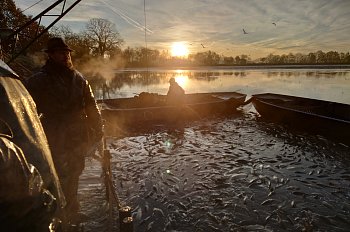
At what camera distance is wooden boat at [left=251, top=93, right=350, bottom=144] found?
389 inches

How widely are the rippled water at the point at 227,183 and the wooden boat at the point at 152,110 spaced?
1.90m

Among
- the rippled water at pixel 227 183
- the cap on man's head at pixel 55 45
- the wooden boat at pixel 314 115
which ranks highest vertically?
the cap on man's head at pixel 55 45

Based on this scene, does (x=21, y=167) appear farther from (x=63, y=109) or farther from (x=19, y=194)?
(x=63, y=109)

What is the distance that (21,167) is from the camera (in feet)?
4.33

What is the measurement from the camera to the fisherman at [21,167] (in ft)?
4.15

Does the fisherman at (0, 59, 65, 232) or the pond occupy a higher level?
the fisherman at (0, 59, 65, 232)

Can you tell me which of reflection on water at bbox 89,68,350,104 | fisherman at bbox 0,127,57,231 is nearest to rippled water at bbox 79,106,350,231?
fisherman at bbox 0,127,57,231

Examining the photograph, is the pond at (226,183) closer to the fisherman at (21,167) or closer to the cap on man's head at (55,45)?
the cap on man's head at (55,45)

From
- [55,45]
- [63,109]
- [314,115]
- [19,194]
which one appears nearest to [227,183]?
[63,109]

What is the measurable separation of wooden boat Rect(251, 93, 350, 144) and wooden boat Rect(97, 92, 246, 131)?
8.52ft

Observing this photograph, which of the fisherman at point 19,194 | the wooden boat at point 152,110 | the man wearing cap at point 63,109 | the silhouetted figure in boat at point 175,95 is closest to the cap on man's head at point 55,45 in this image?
the man wearing cap at point 63,109

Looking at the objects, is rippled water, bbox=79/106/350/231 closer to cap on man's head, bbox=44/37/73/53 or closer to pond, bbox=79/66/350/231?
pond, bbox=79/66/350/231

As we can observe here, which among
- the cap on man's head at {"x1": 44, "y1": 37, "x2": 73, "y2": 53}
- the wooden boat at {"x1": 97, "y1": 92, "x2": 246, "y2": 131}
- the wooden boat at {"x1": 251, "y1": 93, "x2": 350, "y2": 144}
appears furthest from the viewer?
the wooden boat at {"x1": 97, "y1": 92, "x2": 246, "y2": 131}

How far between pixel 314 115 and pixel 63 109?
10.6 meters
